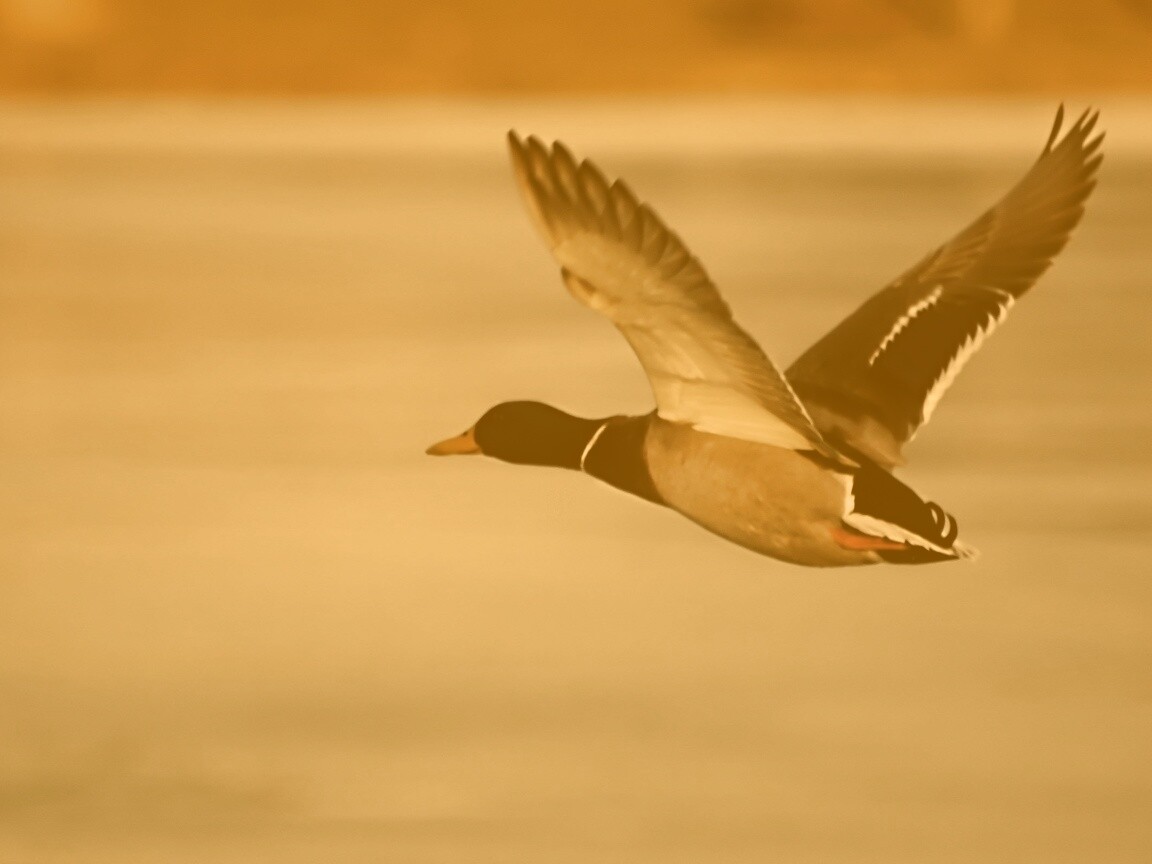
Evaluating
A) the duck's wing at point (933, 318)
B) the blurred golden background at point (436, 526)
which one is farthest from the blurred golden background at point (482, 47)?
the duck's wing at point (933, 318)

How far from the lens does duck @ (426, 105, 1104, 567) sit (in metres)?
2.09

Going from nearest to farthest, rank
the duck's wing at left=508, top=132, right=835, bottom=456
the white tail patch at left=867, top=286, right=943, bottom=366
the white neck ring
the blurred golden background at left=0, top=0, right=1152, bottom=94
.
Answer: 1. the duck's wing at left=508, top=132, right=835, bottom=456
2. the white neck ring
3. the white tail patch at left=867, top=286, right=943, bottom=366
4. the blurred golden background at left=0, top=0, right=1152, bottom=94

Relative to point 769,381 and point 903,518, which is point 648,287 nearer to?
point 769,381

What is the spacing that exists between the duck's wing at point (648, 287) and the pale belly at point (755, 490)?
0.10 metres

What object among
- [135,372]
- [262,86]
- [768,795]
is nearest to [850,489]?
[768,795]

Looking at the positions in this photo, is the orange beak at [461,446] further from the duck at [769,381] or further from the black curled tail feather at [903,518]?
the black curled tail feather at [903,518]

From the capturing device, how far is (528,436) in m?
2.79

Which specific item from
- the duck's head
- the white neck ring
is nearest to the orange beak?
the duck's head

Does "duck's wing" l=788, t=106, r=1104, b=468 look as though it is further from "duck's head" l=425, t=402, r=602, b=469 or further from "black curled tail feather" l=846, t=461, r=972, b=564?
"duck's head" l=425, t=402, r=602, b=469

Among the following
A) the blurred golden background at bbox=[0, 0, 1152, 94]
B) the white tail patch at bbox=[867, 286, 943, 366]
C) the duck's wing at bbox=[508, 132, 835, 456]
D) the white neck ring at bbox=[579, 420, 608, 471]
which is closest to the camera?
the duck's wing at bbox=[508, 132, 835, 456]

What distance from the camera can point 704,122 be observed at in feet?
37.0

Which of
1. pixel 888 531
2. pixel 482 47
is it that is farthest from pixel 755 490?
pixel 482 47

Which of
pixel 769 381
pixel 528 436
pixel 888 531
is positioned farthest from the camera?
pixel 528 436

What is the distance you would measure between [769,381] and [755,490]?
0.25 metres
